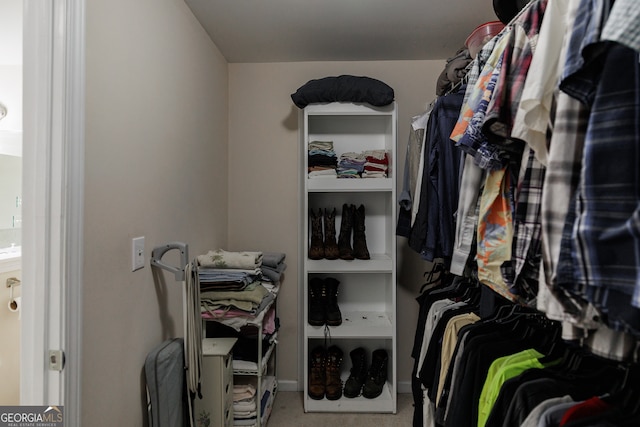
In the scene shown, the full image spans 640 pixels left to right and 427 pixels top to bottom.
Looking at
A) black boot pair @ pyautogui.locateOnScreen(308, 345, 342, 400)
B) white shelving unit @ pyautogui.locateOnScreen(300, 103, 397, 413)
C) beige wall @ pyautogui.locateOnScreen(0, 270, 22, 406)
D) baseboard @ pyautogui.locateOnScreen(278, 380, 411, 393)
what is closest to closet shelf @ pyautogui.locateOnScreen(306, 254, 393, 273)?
white shelving unit @ pyautogui.locateOnScreen(300, 103, 397, 413)

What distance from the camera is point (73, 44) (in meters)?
1.00

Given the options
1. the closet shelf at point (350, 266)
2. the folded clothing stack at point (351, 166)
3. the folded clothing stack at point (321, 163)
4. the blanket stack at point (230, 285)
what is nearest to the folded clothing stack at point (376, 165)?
the folded clothing stack at point (351, 166)

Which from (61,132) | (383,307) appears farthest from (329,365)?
(61,132)

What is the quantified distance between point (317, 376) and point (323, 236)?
871mm

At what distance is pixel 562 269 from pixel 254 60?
2.37 meters

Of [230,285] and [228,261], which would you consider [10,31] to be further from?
[230,285]

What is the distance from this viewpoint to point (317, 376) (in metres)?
2.30

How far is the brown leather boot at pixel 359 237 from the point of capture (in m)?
2.30

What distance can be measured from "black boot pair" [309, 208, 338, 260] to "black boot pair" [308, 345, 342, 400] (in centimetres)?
65

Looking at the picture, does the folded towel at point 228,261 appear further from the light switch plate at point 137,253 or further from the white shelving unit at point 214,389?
the light switch plate at point 137,253

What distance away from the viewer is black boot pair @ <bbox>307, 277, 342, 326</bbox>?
2.27 m

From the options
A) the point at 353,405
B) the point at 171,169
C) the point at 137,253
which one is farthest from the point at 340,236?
the point at 137,253

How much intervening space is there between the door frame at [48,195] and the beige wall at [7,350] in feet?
4.54

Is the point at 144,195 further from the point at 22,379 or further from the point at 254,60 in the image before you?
the point at 254,60
